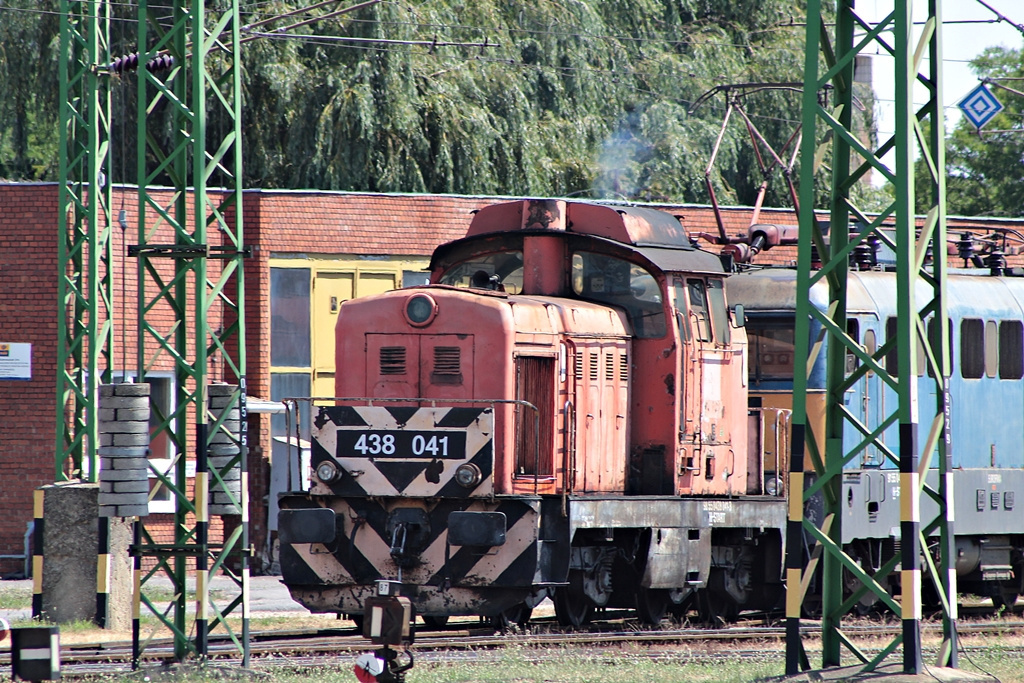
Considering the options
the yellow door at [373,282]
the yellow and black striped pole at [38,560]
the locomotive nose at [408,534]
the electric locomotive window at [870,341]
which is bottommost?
the yellow and black striped pole at [38,560]

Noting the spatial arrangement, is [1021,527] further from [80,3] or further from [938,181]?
[80,3]

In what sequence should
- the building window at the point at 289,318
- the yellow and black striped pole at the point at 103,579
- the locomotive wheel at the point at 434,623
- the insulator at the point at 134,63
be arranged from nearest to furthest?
the insulator at the point at 134,63, the locomotive wheel at the point at 434,623, the yellow and black striped pole at the point at 103,579, the building window at the point at 289,318

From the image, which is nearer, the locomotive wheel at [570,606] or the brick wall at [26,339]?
the locomotive wheel at [570,606]

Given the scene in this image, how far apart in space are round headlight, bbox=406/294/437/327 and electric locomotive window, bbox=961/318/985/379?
727 centimetres

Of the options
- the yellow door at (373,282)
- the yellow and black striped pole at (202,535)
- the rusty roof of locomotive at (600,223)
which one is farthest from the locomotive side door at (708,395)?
the yellow door at (373,282)

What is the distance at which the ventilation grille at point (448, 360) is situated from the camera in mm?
12906

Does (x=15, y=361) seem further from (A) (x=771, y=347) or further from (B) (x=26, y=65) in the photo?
(A) (x=771, y=347)

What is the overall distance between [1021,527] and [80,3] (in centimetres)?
1275

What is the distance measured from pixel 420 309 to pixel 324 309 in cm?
1002

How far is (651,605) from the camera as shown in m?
14.7

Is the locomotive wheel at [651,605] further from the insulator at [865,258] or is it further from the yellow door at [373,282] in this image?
the yellow door at [373,282]

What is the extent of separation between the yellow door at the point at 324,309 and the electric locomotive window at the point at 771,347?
8.28 m

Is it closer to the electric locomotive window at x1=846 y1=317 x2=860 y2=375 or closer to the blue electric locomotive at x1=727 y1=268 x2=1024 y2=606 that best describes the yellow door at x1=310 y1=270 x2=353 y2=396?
the blue electric locomotive at x1=727 y1=268 x2=1024 y2=606

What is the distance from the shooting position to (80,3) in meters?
16.7
